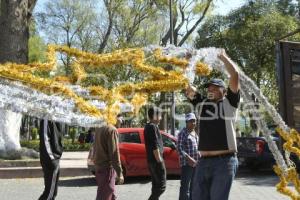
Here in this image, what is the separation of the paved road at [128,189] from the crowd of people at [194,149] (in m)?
2.29

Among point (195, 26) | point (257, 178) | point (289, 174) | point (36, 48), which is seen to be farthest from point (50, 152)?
point (36, 48)

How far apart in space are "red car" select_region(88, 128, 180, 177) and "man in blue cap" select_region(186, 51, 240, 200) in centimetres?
726

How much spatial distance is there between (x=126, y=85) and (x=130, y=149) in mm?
7025

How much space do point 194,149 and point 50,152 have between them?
82.5 inches

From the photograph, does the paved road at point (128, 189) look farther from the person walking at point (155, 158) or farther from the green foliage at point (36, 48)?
the green foliage at point (36, 48)

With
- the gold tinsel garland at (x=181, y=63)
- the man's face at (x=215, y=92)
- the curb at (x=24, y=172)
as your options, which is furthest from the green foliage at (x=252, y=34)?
the man's face at (x=215, y=92)

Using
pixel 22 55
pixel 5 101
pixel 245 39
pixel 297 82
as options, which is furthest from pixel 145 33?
pixel 5 101

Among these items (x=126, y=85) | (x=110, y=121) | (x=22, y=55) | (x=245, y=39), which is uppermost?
(x=245, y=39)

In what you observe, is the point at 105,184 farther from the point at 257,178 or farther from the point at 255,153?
the point at 255,153

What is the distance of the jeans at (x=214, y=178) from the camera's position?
4996 mm

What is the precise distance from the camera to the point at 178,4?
28.6 meters

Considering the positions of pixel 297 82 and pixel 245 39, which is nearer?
pixel 297 82

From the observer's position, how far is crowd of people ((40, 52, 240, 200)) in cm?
506

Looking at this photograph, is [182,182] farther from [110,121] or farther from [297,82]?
[110,121]
